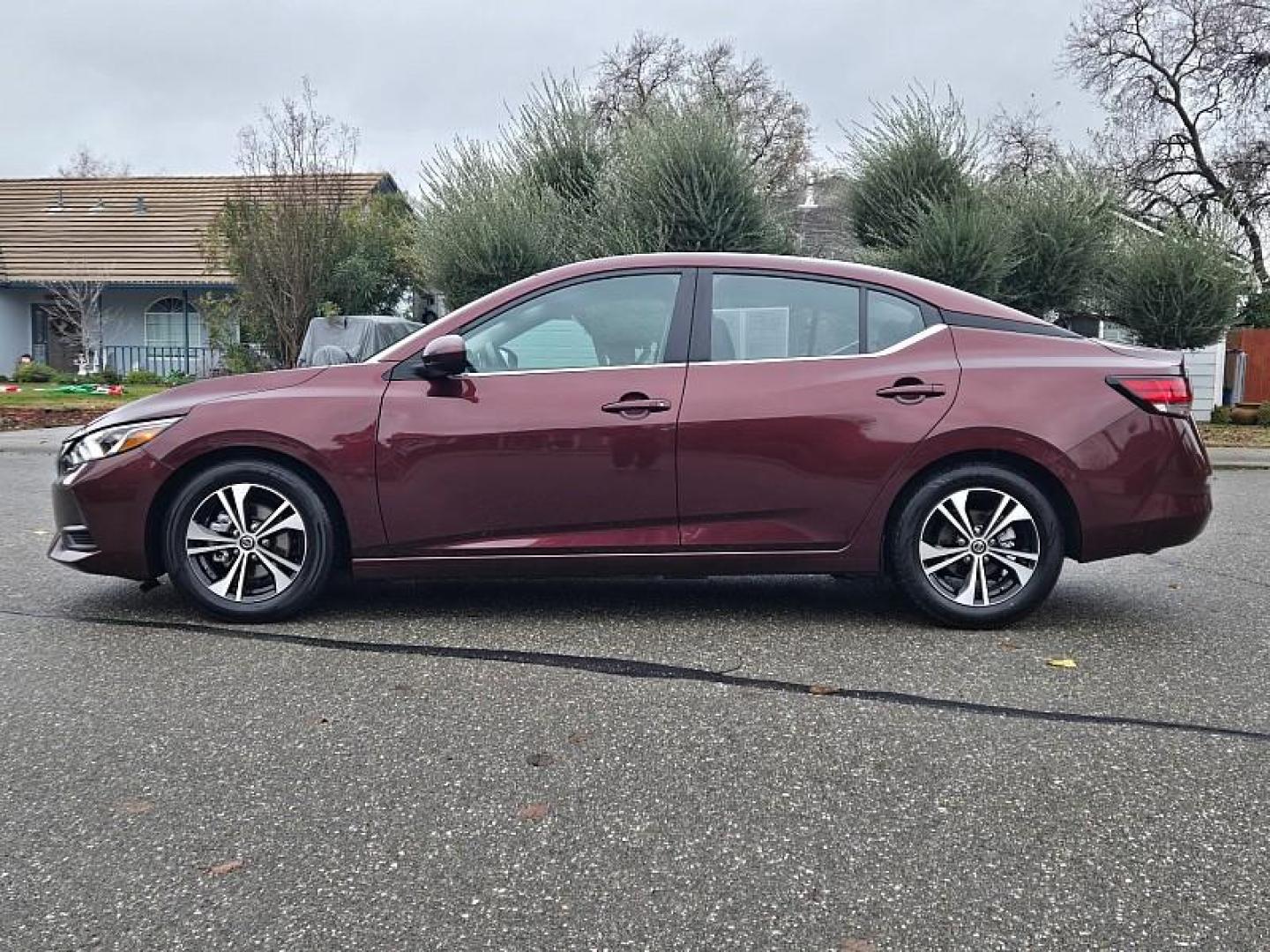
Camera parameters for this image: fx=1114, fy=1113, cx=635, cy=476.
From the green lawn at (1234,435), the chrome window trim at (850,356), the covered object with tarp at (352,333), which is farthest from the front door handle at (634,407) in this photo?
the covered object with tarp at (352,333)

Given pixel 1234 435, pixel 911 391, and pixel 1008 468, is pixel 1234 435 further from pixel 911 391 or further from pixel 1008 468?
pixel 911 391

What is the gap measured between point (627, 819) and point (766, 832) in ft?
1.18

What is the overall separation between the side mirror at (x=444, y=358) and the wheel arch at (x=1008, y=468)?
6.39ft

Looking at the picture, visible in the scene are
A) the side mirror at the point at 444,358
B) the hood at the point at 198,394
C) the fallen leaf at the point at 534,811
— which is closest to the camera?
the fallen leaf at the point at 534,811

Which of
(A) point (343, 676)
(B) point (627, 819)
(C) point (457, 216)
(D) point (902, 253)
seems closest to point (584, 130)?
(C) point (457, 216)

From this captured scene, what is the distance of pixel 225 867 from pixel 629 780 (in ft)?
3.56

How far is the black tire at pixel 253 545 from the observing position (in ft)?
15.6

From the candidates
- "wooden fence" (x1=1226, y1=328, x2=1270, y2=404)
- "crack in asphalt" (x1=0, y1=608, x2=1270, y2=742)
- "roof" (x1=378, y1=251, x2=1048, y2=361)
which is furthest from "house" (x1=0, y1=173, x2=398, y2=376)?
"crack in asphalt" (x1=0, y1=608, x2=1270, y2=742)

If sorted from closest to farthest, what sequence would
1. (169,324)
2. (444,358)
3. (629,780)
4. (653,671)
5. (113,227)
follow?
(629,780), (653,671), (444,358), (169,324), (113,227)

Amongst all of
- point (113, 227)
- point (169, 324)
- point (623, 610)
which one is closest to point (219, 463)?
point (623, 610)

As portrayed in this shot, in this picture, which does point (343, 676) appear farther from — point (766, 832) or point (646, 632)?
point (766, 832)

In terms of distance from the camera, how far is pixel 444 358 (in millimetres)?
4699

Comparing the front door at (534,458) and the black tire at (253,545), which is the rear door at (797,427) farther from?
the black tire at (253,545)

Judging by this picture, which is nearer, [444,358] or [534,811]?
[534,811]
